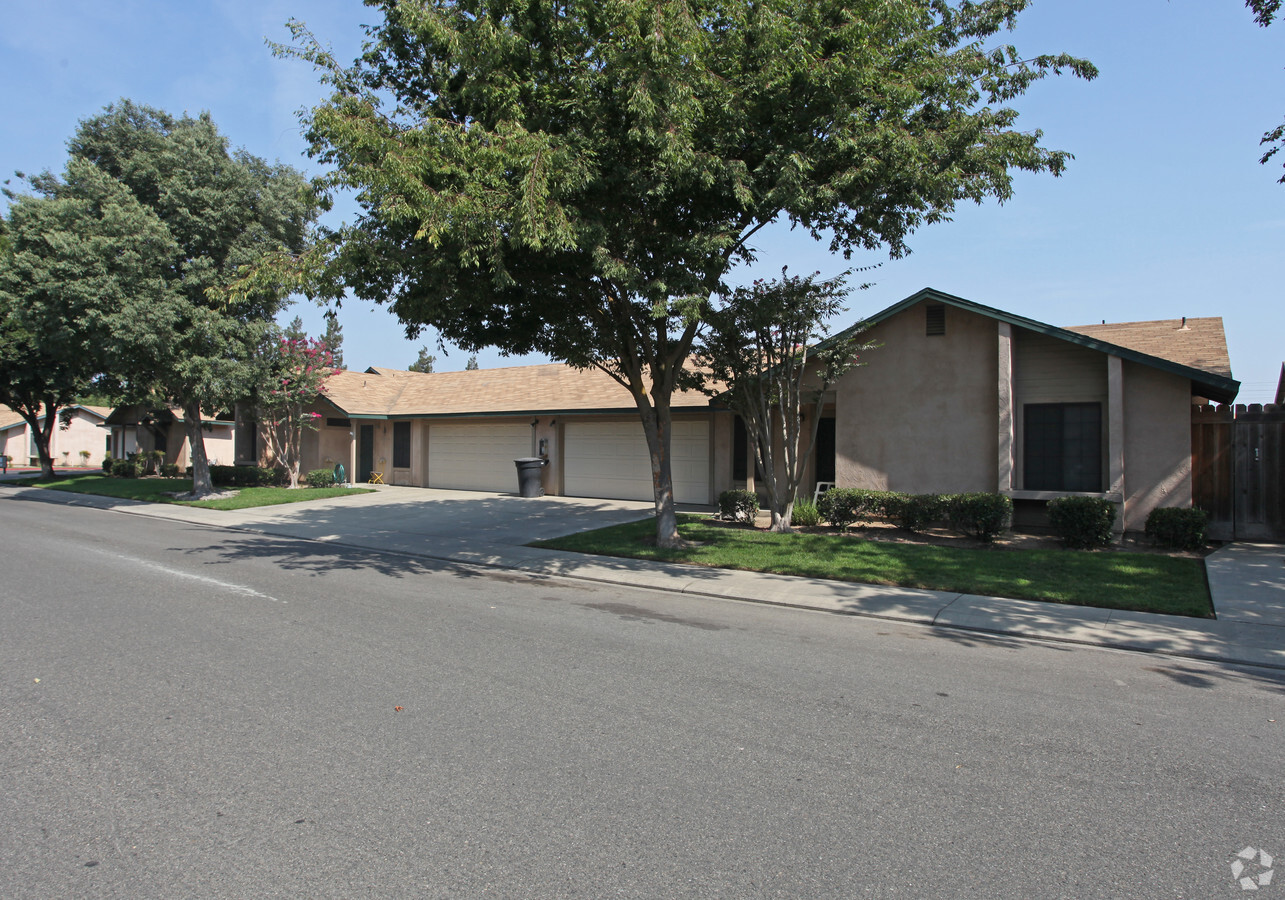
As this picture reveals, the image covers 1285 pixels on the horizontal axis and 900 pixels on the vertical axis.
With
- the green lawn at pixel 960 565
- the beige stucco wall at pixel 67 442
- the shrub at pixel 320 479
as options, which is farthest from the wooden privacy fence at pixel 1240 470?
the beige stucco wall at pixel 67 442

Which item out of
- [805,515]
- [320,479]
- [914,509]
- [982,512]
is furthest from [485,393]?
[982,512]

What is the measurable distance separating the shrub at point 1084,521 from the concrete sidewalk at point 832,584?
1.49 metres

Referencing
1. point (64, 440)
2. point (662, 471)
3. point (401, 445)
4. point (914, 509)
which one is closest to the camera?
point (662, 471)

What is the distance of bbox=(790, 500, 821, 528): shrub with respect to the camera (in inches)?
581

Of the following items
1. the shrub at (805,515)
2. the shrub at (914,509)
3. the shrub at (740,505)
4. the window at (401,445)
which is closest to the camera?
the shrub at (914,509)

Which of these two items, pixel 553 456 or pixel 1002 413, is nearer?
pixel 1002 413

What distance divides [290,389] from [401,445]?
Result: 462 cm

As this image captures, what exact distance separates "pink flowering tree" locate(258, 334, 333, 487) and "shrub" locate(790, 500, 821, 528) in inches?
625

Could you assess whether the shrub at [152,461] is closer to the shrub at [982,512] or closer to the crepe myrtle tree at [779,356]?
the crepe myrtle tree at [779,356]

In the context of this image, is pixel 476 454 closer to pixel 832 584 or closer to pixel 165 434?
pixel 832 584

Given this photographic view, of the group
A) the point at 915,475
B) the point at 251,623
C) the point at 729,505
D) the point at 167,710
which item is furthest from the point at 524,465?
the point at 167,710

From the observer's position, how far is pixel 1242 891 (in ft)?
10.2

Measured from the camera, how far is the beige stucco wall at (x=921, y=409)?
14281 mm

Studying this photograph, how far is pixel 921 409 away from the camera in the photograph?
583 inches
